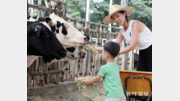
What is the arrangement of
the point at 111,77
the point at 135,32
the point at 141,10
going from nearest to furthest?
1. the point at 111,77
2. the point at 135,32
3. the point at 141,10

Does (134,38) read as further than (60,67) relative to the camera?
No

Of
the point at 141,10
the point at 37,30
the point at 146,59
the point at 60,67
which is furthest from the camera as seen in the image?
the point at 141,10

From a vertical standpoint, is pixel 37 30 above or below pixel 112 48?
above

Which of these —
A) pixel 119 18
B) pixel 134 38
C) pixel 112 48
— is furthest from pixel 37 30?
pixel 134 38

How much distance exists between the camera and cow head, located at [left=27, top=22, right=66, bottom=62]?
2865 millimetres

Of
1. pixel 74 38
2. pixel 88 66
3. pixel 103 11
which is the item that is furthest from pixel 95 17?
pixel 74 38

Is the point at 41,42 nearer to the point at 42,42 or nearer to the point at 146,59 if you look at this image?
the point at 42,42

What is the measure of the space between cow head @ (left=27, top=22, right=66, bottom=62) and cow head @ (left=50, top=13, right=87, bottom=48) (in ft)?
2.18

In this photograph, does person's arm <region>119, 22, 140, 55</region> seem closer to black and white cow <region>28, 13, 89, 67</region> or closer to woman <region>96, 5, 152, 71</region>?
woman <region>96, 5, 152, 71</region>

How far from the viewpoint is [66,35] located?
146 inches

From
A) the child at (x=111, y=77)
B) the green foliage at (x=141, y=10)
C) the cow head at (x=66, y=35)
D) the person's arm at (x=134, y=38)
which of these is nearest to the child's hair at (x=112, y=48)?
the child at (x=111, y=77)

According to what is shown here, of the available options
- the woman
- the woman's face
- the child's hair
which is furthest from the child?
the woman's face

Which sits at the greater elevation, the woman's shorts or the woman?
the woman

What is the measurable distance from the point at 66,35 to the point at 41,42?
839 mm
